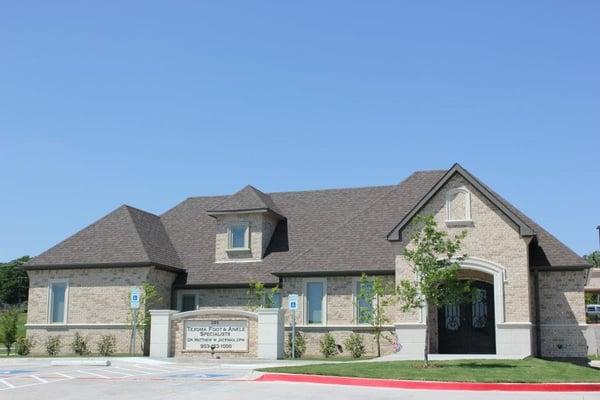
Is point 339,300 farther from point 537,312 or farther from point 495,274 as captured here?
point 537,312

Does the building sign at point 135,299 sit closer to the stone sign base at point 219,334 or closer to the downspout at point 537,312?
the stone sign base at point 219,334

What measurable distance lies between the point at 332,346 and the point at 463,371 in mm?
12779

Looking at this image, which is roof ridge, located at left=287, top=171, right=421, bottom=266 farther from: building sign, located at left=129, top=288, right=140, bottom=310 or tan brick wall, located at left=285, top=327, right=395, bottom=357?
building sign, located at left=129, top=288, right=140, bottom=310

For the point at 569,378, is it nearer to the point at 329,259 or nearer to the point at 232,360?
the point at 232,360

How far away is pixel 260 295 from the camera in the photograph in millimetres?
35406

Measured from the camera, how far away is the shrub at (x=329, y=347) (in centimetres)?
3306

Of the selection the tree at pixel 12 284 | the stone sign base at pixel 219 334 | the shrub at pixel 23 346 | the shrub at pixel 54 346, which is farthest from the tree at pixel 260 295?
the tree at pixel 12 284

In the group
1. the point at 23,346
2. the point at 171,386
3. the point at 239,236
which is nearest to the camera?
the point at 171,386

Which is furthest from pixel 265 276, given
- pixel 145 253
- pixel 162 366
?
pixel 162 366

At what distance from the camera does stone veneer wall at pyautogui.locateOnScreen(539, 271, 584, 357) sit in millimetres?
31000

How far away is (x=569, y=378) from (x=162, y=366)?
14.2 meters

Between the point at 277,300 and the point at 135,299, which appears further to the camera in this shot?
the point at 277,300

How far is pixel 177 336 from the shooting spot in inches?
1193

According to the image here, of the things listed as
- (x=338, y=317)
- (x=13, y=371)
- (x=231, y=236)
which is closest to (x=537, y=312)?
(x=338, y=317)
